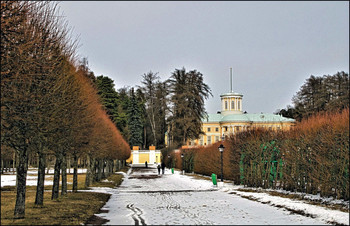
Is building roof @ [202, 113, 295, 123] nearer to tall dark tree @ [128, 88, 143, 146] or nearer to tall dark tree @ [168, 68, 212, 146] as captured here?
tall dark tree @ [128, 88, 143, 146]

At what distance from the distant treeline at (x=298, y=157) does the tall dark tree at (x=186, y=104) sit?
93.4 ft

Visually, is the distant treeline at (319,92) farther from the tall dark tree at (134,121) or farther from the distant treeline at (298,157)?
the distant treeline at (298,157)

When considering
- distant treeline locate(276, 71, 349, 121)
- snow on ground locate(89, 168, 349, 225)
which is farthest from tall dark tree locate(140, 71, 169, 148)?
snow on ground locate(89, 168, 349, 225)

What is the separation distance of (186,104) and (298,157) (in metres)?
43.3

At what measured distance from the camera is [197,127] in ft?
209

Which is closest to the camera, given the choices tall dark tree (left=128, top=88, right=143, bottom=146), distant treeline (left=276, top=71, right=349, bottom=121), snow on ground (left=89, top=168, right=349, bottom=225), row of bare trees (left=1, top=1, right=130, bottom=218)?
row of bare trees (left=1, top=1, right=130, bottom=218)

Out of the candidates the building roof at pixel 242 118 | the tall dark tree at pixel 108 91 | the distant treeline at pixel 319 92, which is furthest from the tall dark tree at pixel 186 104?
the building roof at pixel 242 118

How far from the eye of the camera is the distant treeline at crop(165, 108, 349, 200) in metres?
16.1

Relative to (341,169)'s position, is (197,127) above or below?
above

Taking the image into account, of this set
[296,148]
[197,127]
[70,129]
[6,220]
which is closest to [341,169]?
[296,148]

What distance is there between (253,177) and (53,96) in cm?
1651

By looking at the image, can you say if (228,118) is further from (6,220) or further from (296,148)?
(6,220)

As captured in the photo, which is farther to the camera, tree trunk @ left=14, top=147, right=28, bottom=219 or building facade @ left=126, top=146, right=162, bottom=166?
building facade @ left=126, top=146, right=162, bottom=166

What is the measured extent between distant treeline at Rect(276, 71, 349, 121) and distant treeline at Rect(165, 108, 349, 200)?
1663 inches
